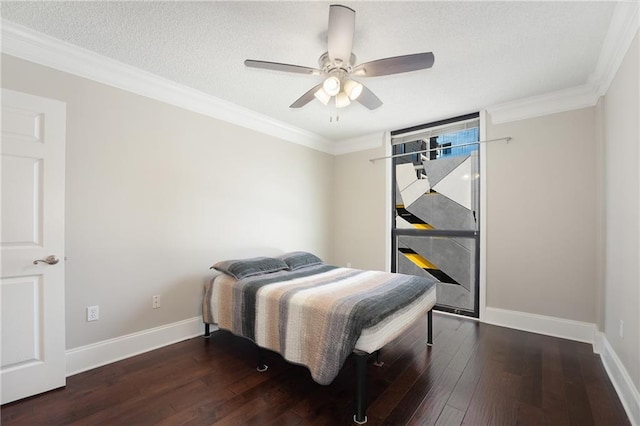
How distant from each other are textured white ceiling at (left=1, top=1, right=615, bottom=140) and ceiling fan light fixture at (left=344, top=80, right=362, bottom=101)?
34 cm

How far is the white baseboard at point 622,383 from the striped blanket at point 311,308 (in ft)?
4.26

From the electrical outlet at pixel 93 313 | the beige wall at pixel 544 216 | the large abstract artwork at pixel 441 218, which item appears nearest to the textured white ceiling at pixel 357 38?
the beige wall at pixel 544 216

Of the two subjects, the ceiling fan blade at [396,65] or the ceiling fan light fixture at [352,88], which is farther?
the ceiling fan light fixture at [352,88]

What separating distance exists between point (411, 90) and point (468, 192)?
1.55 meters

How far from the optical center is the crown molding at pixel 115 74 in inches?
77.3

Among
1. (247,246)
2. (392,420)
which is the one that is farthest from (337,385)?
(247,246)

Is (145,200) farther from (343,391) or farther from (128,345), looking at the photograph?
(343,391)

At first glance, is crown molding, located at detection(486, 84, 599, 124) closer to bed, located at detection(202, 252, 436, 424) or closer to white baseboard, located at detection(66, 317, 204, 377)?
bed, located at detection(202, 252, 436, 424)

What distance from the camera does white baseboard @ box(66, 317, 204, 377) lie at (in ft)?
7.09

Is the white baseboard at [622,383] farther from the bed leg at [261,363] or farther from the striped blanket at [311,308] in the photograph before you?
the bed leg at [261,363]

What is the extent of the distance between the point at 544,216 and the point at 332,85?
2705 mm

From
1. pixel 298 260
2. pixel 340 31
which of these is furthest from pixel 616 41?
pixel 298 260

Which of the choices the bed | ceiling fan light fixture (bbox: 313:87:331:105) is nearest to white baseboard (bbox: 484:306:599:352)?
the bed

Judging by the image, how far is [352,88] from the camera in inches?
77.9
